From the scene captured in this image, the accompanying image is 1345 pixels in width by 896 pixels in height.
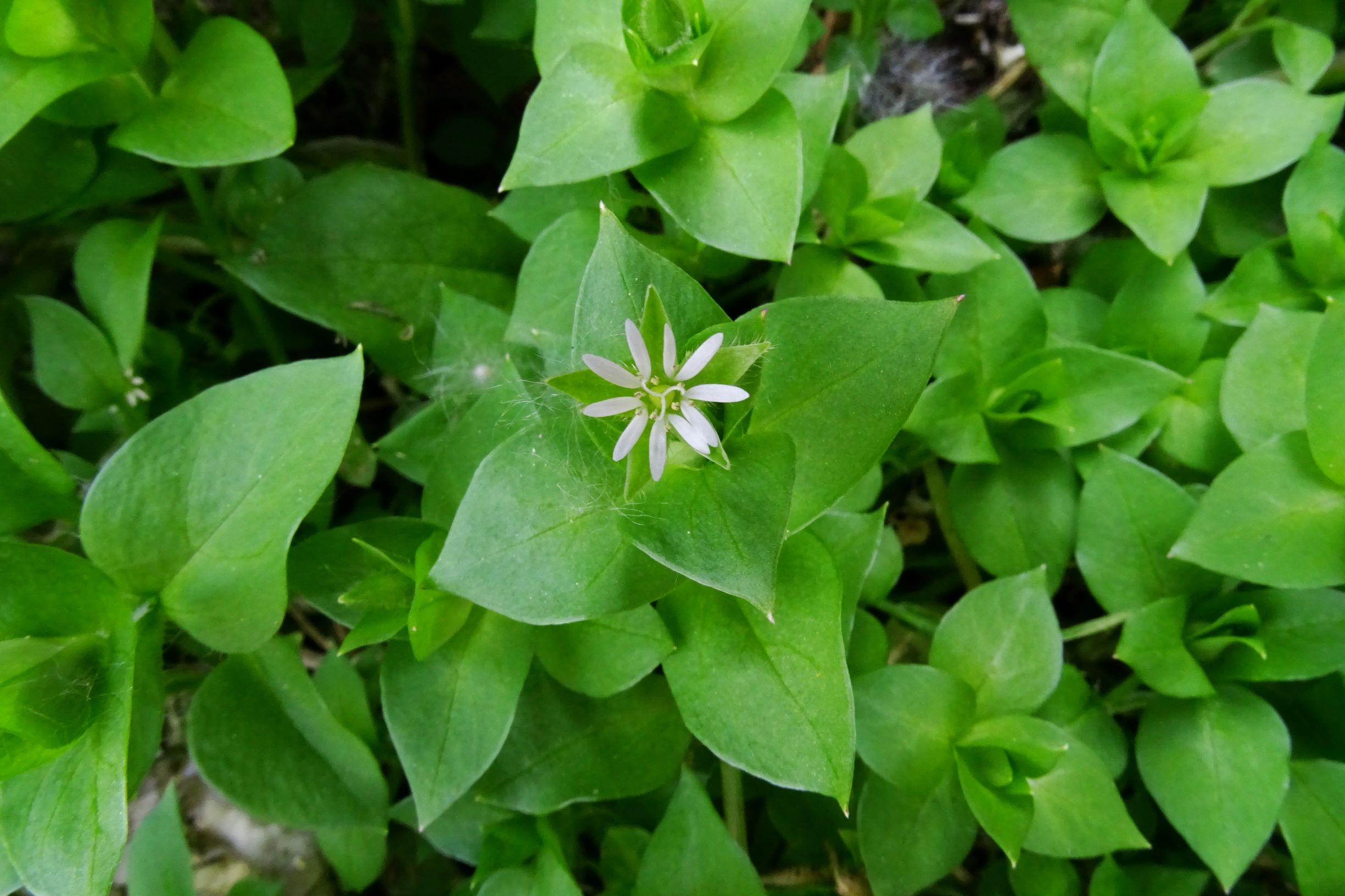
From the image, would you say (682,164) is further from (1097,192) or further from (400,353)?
(1097,192)

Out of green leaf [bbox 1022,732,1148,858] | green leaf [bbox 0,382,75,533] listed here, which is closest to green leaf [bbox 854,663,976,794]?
green leaf [bbox 1022,732,1148,858]

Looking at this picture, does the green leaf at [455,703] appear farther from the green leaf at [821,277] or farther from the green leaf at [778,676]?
the green leaf at [821,277]

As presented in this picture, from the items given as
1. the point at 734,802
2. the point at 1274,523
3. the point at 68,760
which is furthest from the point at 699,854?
the point at 1274,523

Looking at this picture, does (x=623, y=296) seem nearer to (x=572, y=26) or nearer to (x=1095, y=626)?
(x=572, y=26)

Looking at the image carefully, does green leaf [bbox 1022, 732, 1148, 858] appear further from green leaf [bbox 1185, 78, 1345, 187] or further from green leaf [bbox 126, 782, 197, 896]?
green leaf [bbox 126, 782, 197, 896]

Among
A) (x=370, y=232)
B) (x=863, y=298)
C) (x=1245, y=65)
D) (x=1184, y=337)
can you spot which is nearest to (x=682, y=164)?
(x=863, y=298)
